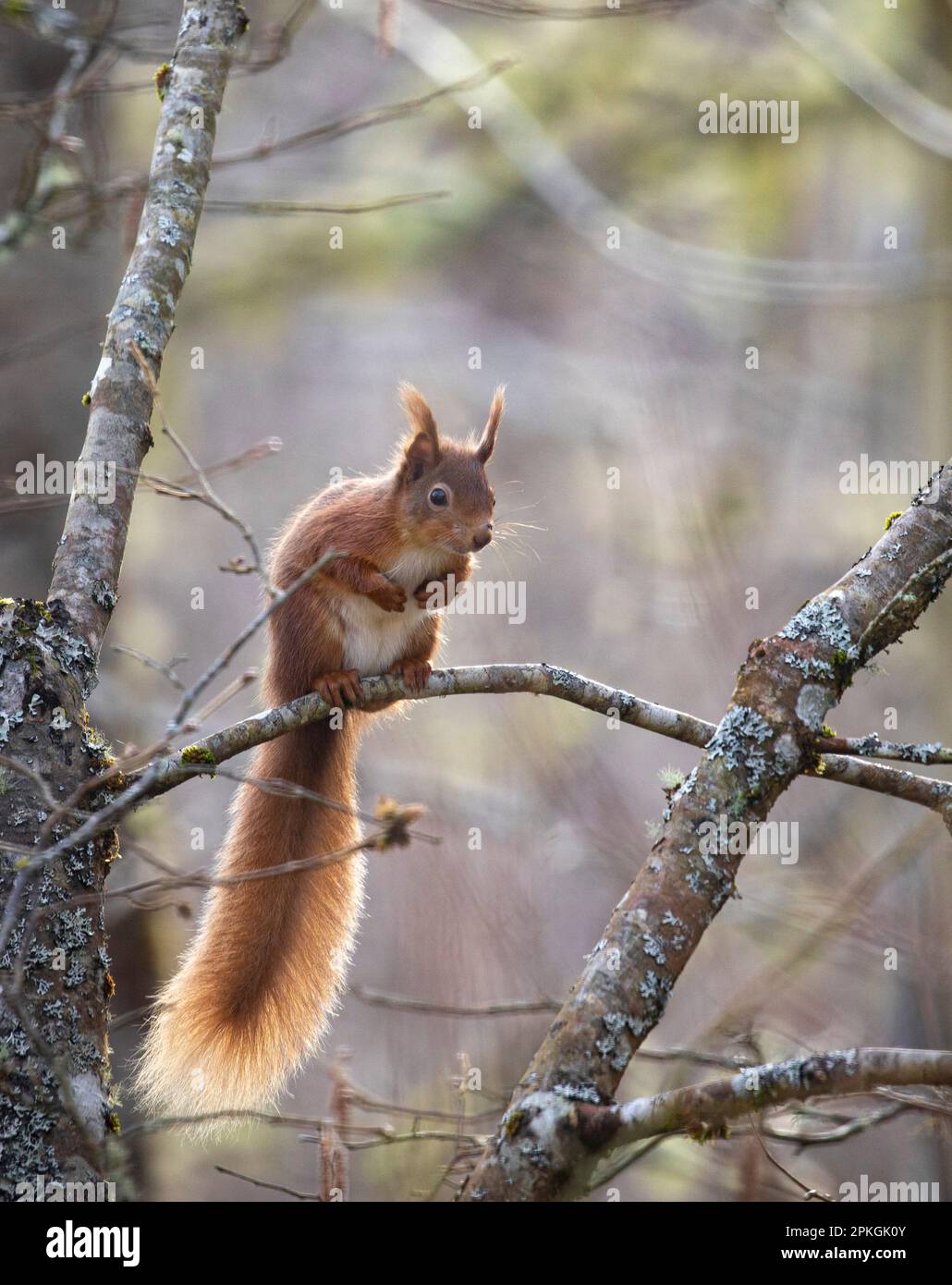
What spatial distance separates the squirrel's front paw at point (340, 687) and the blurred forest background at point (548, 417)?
709 mm

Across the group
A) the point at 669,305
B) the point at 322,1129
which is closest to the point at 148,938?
the point at 322,1129

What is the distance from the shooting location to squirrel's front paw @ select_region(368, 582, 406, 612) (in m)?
3.36

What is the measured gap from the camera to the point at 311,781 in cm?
342

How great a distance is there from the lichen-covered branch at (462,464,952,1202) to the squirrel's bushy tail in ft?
2.46

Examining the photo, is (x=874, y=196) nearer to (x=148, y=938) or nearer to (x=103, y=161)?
(x=103, y=161)

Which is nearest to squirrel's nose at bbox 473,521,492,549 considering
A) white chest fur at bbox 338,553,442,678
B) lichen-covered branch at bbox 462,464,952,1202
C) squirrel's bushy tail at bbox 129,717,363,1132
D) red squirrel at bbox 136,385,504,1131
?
red squirrel at bbox 136,385,504,1131

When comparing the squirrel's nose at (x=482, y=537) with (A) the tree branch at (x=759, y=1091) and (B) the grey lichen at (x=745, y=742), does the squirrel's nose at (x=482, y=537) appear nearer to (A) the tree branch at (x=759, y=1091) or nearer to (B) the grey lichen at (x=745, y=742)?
(B) the grey lichen at (x=745, y=742)

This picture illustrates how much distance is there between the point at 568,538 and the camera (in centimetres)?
972

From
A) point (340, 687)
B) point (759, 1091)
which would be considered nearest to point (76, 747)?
point (340, 687)

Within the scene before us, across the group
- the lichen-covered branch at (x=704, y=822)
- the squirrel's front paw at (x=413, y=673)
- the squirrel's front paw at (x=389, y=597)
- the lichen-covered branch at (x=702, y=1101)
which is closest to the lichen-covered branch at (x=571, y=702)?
the lichen-covered branch at (x=704, y=822)

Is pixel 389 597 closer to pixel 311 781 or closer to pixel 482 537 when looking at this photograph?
pixel 482 537

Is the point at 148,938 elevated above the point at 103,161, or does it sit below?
below

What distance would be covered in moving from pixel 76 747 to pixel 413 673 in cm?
109
